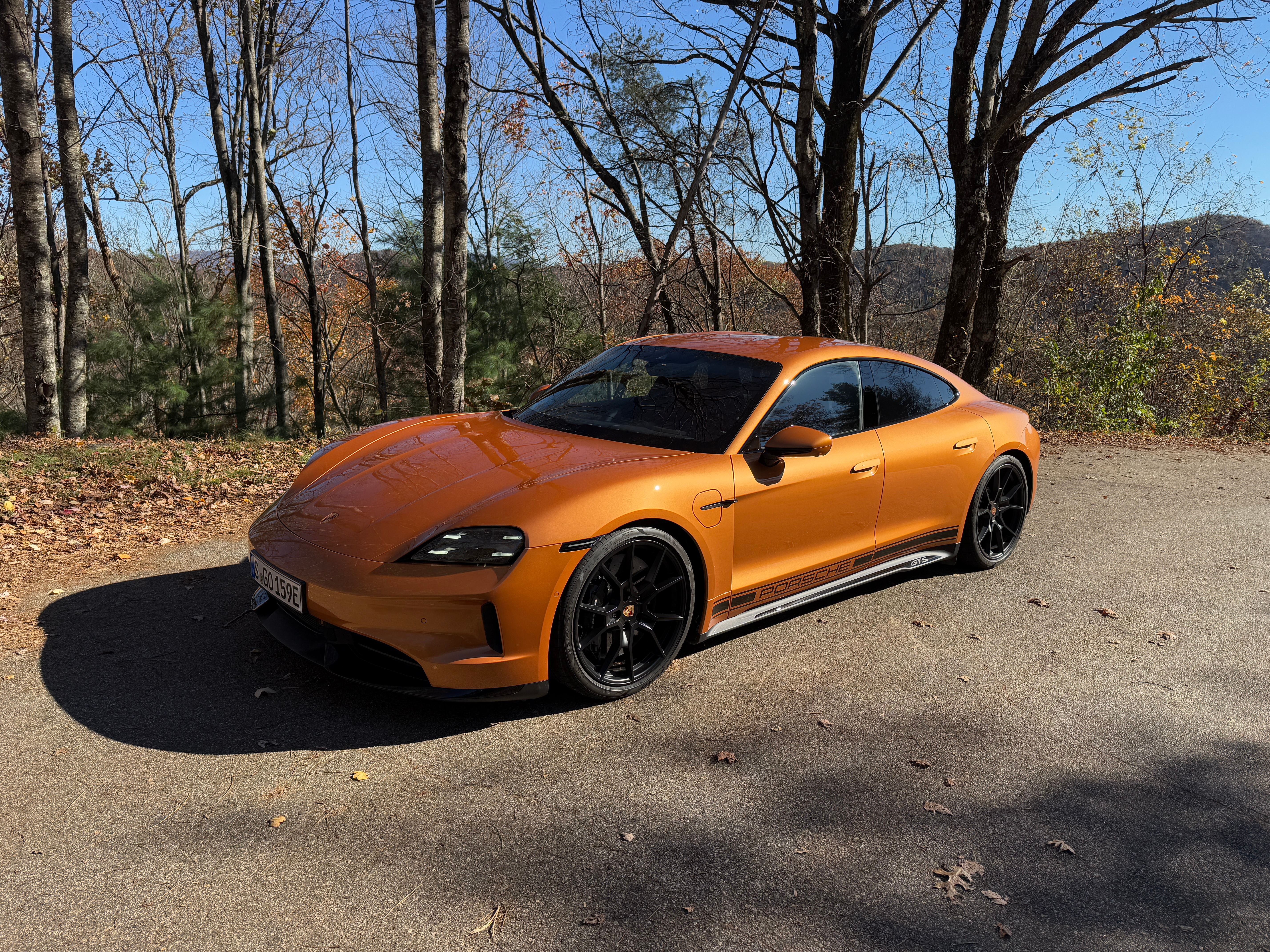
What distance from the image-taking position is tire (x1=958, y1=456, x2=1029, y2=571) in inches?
213

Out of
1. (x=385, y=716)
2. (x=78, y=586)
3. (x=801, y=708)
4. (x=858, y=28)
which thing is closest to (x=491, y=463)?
(x=385, y=716)

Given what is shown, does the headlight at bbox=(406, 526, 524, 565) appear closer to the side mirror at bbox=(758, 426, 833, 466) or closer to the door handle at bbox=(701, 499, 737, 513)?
the door handle at bbox=(701, 499, 737, 513)

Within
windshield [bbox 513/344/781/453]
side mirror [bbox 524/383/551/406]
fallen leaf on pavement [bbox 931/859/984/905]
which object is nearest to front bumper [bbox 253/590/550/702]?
windshield [bbox 513/344/781/453]

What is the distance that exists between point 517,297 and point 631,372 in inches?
632

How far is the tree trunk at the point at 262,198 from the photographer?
1994 cm

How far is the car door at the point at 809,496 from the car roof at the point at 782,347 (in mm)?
73

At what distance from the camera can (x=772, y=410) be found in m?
4.20

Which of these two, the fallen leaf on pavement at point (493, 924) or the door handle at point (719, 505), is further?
the door handle at point (719, 505)

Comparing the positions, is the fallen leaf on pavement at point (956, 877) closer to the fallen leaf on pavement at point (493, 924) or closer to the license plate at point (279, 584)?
the fallen leaf on pavement at point (493, 924)

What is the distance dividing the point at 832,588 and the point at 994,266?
1089 centimetres

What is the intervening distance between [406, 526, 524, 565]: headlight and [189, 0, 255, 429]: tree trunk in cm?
1773

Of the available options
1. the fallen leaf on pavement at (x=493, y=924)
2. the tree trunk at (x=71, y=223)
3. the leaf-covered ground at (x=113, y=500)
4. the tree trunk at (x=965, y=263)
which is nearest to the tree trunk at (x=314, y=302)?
the tree trunk at (x=71, y=223)

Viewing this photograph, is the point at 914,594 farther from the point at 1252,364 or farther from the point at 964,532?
the point at 1252,364

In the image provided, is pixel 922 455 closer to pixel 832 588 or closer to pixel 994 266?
pixel 832 588
